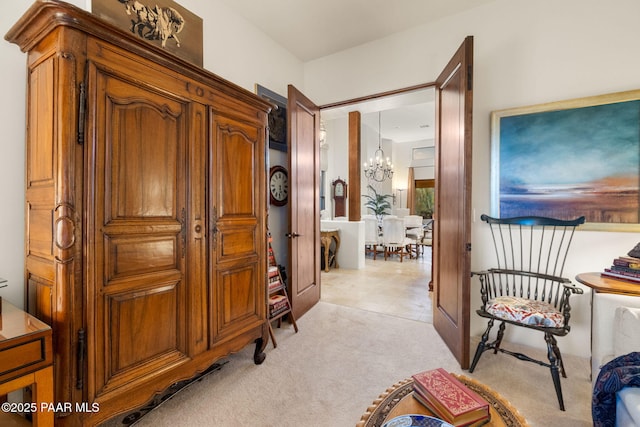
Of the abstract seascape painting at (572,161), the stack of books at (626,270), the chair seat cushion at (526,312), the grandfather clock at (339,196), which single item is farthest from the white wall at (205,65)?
the grandfather clock at (339,196)

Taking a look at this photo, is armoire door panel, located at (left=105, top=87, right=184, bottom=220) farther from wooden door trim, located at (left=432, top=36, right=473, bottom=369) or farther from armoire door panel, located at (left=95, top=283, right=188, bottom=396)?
wooden door trim, located at (left=432, top=36, right=473, bottom=369)

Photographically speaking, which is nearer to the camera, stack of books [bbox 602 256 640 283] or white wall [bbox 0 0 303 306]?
white wall [bbox 0 0 303 306]

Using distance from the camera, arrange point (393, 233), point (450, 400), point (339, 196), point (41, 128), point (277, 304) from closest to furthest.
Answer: point (450, 400) → point (41, 128) → point (277, 304) → point (393, 233) → point (339, 196)

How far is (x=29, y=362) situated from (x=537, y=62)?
3.78m

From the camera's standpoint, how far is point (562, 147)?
231 cm

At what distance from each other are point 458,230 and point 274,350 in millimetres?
1869

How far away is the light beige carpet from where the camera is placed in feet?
5.37

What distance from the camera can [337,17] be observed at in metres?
2.82

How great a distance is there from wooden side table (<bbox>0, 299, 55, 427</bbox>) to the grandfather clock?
6.75m

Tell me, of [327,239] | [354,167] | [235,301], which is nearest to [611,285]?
[235,301]

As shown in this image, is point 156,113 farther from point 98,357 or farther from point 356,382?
point 356,382

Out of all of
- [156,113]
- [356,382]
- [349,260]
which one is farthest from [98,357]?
[349,260]

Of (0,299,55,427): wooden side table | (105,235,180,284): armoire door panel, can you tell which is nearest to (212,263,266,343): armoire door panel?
(105,235,180,284): armoire door panel

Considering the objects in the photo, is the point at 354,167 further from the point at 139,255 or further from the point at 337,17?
the point at 139,255
